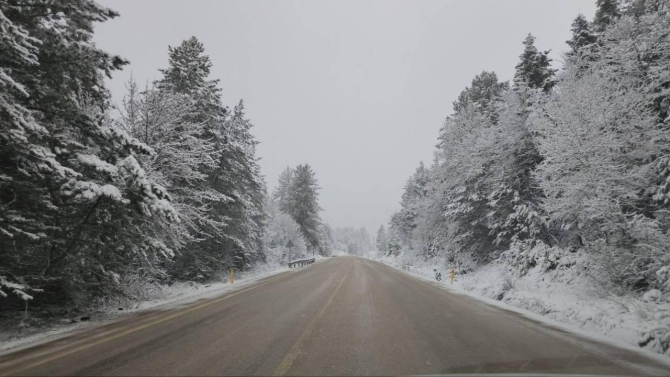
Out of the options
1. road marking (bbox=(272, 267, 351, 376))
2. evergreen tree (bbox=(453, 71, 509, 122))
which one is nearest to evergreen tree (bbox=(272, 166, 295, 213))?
evergreen tree (bbox=(453, 71, 509, 122))

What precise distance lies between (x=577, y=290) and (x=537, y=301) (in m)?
1.51

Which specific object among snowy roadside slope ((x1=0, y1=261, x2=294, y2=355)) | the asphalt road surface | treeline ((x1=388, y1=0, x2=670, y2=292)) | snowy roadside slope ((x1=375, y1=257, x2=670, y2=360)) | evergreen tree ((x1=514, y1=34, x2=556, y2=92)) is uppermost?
evergreen tree ((x1=514, y1=34, x2=556, y2=92))

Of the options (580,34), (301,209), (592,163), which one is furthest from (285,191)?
(592,163)

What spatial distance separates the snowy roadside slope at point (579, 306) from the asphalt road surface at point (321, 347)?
93 centimetres

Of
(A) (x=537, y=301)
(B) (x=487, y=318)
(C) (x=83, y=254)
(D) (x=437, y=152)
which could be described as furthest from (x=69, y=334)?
(D) (x=437, y=152)

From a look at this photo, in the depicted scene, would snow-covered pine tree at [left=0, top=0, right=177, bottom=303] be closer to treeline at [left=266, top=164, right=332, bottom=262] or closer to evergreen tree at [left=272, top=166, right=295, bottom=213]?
treeline at [left=266, top=164, right=332, bottom=262]

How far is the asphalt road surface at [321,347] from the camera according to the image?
183 inches

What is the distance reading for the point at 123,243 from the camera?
28.8 ft

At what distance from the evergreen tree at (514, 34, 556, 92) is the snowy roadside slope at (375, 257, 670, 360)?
1211 centimetres

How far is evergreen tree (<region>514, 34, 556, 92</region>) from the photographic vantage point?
21422mm

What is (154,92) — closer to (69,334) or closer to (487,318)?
(69,334)

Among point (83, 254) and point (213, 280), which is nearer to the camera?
point (83, 254)

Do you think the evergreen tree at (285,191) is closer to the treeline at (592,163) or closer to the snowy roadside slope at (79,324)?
the treeline at (592,163)

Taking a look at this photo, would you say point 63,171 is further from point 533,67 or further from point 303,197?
point 303,197
